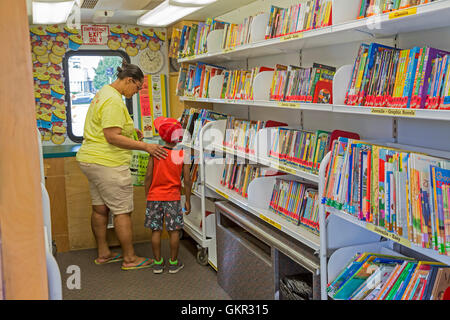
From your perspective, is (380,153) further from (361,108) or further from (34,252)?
(34,252)

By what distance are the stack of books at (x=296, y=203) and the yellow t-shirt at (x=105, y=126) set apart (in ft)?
Result: 5.01

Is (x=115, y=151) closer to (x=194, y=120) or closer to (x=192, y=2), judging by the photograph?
(x=194, y=120)

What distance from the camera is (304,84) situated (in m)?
2.83

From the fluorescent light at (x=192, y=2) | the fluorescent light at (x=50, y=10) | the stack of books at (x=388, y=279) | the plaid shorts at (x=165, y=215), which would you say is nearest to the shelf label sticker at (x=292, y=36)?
the fluorescent light at (x=192, y=2)

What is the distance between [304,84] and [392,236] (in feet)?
3.86

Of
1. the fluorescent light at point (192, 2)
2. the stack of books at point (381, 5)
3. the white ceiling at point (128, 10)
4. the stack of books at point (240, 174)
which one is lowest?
the stack of books at point (240, 174)

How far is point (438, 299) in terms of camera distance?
6.05 feet

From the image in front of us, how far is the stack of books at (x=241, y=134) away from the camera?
3.53m

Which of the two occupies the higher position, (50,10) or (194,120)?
(50,10)

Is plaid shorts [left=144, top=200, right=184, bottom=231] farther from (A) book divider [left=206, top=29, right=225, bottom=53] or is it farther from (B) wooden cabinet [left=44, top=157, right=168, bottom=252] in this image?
(A) book divider [left=206, top=29, right=225, bottom=53]

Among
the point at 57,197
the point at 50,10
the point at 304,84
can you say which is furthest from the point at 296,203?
the point at 50,10

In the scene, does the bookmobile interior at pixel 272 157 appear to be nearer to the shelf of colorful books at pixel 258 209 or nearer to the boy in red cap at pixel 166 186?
the shelf of colorful books at pixel 258 209

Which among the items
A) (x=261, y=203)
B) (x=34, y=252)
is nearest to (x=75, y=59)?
(x=261, y=203)

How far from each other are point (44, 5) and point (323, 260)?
322 centimetres
